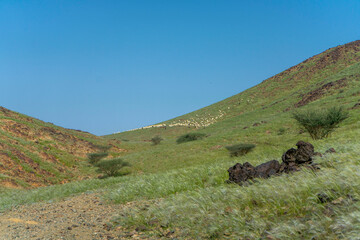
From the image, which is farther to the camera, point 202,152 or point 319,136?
point 202,152

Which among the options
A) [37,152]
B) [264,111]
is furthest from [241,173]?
[264,111]

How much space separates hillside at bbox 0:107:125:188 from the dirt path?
44.9 feet

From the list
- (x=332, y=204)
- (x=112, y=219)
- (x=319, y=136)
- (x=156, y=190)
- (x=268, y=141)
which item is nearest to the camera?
(x=332, y=204)

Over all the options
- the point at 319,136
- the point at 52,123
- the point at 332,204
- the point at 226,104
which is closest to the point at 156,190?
the point at 332,204

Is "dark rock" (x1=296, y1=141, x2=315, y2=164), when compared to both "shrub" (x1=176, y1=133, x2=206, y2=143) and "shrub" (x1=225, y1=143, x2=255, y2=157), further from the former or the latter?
"shrub" (x1=176, y1=133, x2=206, y2=143)

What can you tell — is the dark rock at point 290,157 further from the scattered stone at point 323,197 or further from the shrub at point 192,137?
the shrub at point 192,137

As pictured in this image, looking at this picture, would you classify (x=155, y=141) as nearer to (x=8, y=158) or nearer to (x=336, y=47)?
(x=8, y=158)

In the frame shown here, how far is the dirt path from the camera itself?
5730 millimetres

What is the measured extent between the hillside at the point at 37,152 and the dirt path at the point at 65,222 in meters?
13.7

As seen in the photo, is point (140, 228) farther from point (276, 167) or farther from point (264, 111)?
point (264, 111)

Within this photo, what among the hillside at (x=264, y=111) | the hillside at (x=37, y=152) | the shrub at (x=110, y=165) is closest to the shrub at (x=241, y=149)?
the hillside at (x=264, y=111)

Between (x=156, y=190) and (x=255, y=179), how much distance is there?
3.20m

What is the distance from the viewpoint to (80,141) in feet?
120

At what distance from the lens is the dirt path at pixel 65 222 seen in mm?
5730
